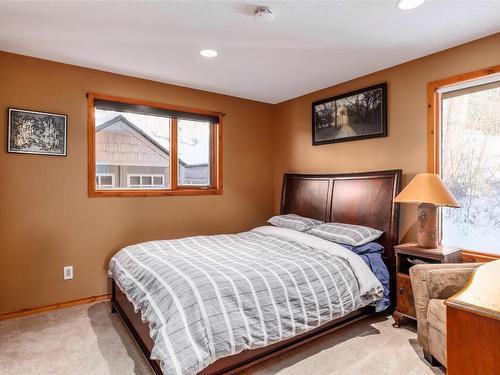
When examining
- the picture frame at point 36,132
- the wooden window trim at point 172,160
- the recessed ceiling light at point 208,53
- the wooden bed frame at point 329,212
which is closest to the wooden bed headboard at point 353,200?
the wooden bed frame at point 329,212

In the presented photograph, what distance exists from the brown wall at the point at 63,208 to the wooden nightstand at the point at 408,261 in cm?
234

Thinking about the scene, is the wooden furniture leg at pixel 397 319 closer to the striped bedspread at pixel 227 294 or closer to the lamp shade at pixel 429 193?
the striped bedspread at pixel 227 294

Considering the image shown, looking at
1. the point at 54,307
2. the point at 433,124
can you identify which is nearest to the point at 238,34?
the point at 433,124

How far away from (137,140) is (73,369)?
2.40m

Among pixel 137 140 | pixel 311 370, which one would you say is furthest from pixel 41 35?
pixel 311 370

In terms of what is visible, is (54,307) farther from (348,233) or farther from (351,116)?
(351,116)

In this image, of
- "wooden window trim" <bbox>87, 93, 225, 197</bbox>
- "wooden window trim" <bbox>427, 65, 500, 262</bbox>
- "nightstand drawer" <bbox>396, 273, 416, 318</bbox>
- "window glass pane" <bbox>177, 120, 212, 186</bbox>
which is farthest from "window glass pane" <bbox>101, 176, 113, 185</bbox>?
"wooden window trim" <bbox>427, 65, 500, 262</bbox>

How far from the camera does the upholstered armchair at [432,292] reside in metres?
2.09

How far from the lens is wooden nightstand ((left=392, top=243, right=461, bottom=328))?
2551 mm

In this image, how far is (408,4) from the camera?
2094mm

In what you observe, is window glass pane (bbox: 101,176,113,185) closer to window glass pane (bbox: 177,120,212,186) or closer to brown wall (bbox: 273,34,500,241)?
window glass pane (bbox: 177,120,212,186)

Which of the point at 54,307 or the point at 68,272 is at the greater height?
the point at 68,272

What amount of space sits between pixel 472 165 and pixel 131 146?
3.46m

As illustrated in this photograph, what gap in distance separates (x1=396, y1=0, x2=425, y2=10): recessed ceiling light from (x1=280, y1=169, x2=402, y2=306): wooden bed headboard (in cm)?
149
